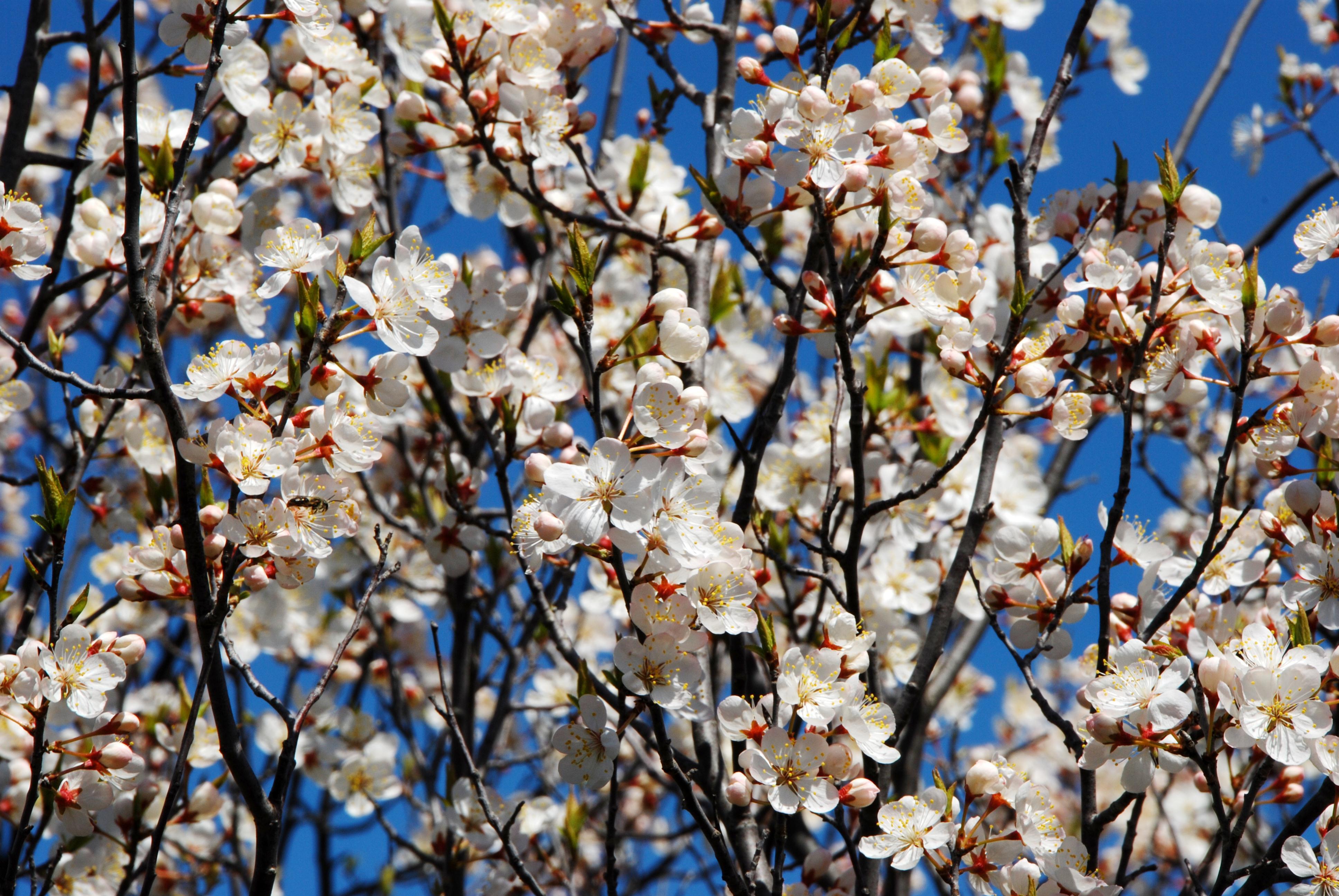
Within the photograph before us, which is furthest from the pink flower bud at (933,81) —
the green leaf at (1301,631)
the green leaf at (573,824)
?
the green leaf at (573,824)

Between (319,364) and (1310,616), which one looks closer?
(319,364)

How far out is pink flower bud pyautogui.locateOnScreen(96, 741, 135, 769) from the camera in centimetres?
231

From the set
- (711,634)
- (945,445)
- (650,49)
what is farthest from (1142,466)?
(650,49)

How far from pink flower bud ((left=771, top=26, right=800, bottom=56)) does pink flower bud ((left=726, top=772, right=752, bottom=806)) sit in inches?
66.2

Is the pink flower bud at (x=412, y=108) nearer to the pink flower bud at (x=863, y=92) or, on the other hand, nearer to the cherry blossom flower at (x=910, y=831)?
the pink flower bud at (x=863, y=92)

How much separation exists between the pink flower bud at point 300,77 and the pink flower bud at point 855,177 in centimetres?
176

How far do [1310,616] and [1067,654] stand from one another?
518 mm

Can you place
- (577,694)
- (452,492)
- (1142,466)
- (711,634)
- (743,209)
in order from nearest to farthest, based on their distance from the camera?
(577,694)
(743,209)
(711,634)
(452,492)
(1142,466)

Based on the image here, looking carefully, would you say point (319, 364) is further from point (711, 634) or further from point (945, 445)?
point (945, 445)

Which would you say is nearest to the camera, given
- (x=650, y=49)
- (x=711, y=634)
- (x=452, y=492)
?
(x=711, y=634)

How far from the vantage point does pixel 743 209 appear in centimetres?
261

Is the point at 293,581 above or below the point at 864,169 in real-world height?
below

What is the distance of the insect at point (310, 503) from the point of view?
2158mm

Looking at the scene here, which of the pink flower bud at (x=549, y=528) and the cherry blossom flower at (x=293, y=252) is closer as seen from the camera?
the pink flower bud at (x=549, y=528)
